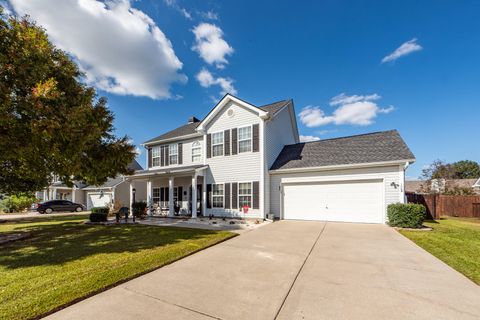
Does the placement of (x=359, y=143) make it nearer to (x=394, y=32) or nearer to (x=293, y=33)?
(x=394, y=32)

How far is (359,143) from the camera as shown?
13.9 metres

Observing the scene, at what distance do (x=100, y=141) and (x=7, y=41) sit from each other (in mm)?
4354

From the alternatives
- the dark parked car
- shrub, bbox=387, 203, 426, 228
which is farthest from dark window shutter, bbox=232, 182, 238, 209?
the dark parked car

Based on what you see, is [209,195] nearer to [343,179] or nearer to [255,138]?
[255,138]

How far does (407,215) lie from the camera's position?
10039 mm

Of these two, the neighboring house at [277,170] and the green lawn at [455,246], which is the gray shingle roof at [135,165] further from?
the green lawn at [455,246]

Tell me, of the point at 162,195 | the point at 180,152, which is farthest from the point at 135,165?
the point at 180,152

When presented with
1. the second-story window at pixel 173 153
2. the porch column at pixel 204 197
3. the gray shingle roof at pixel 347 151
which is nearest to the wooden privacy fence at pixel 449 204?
the gray shingle roof at pixel 347 151

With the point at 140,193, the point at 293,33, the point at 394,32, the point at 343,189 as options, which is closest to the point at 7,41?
the point at 293,33

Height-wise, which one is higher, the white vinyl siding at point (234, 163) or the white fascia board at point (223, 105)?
the white fascia board at point (223, 105)

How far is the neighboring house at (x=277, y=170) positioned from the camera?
11.8m

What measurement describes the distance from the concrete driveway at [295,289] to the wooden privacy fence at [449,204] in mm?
10395

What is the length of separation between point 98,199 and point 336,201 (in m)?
25.6

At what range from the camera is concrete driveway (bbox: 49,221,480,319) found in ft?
10.9
